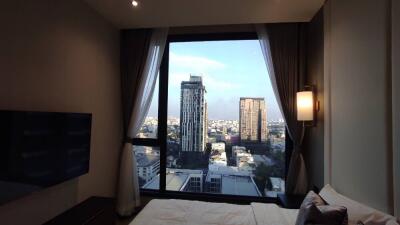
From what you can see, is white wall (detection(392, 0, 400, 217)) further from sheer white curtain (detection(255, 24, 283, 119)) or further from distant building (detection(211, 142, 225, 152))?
distant building (detection(211, 142, 225, 152))

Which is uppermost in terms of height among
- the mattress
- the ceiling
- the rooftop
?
the ceiling

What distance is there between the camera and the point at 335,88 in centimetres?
228

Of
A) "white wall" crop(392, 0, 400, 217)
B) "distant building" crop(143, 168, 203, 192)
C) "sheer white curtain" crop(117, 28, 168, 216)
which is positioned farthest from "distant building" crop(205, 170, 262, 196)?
"white wall" crop(392, 0, 400, 217)

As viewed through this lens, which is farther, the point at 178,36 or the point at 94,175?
the point at 178,36

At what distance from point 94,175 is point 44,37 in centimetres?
163

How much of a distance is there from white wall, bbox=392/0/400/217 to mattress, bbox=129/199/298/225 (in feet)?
2.37

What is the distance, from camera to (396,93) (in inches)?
55.5

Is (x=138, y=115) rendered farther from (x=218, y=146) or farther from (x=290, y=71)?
(x=290, y=71)

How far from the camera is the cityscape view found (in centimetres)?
347

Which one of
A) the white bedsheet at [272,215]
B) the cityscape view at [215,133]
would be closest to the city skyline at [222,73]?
the cityscape view at [215,133]

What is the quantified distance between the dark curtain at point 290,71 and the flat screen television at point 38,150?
2438mm

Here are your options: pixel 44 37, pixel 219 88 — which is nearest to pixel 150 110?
pixel 219 88

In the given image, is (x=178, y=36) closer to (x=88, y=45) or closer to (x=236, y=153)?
(x=88, y=45)

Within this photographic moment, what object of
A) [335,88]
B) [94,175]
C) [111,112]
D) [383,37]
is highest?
[383,37]
